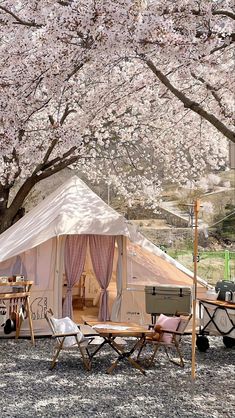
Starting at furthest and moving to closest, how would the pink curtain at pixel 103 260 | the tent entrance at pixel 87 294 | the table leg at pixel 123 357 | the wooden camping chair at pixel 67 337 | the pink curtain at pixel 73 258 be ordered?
the tent entrance at pixel 87 294 < the pink curtain at pixel 103 260 < the pink curtain at pixel 73 258 < the wooden camping chair at pixel 67 337 < the table leg at pixel 123 357

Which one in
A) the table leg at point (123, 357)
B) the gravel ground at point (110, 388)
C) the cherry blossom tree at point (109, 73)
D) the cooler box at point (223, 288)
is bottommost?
the gravel ground at point (110, 388)

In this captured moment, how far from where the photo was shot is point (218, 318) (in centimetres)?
688

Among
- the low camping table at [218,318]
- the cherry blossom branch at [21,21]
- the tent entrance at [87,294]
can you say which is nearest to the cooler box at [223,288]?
the low camping table at [218,318]

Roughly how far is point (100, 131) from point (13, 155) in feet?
5.98

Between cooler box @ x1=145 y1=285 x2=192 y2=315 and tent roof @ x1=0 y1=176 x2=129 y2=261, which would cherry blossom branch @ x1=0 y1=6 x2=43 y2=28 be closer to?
tent roof @ x1=0 y1=176 x2=129 y2=261

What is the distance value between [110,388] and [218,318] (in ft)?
6.87

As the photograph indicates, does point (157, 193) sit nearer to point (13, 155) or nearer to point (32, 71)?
point (13, 155)

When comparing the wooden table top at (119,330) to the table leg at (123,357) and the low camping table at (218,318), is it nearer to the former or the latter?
the table leg at (123,357)

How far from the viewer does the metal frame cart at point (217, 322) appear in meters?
6.70

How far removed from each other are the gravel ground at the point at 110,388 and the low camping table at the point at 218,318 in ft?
0.98

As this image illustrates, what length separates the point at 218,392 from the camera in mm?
5215

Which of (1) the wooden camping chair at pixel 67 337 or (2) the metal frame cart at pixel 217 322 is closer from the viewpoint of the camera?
(1) the wooden camping chair at pixel 67 337

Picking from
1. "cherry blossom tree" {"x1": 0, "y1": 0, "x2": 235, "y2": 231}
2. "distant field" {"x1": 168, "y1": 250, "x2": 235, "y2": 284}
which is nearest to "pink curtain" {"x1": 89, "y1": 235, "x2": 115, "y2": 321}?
"cherry blossom tree" {"x1": 0, "y1": 0, "x2": 235, "y2": 231}

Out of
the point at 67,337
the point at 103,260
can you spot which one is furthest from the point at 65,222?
the point at 67,337
